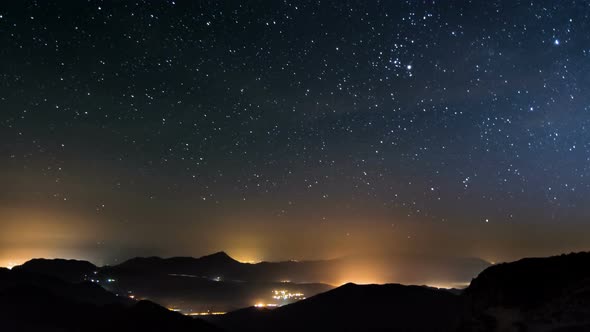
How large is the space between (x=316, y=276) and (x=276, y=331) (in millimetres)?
145655

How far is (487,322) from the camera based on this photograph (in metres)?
19.7

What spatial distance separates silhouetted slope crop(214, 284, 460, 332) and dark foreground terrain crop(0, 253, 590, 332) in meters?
0.11

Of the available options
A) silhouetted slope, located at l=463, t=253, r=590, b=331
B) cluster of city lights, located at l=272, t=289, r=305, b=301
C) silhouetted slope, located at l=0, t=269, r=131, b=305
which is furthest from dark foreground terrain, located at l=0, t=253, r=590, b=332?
cluster of city lights, located at l=272, t=289, r=305, b=301

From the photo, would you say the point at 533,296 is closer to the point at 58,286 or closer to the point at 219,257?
the point at 58,286

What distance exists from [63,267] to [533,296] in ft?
421

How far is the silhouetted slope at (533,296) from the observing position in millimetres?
18062

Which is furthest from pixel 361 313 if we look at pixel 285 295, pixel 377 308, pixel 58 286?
pixel 285 295

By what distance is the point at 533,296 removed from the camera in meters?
19.1

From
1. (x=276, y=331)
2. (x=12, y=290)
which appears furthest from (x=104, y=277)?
(x=276, y=331)

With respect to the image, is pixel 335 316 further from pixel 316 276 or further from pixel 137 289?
pixel 316 276

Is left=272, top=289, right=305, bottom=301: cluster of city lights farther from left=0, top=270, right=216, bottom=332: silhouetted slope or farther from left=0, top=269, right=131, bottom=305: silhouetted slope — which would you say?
left=0, top=270, right=216, bottom=332: silhouetted slope

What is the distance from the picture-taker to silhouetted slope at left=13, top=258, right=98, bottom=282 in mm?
117169

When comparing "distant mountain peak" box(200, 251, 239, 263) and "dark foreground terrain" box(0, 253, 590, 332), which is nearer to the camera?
"dark foreground terrain" box(0, 253, 590, 332)

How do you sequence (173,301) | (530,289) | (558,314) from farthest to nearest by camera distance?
1. (173,301)
2. (530,289)
3. (558,314)
